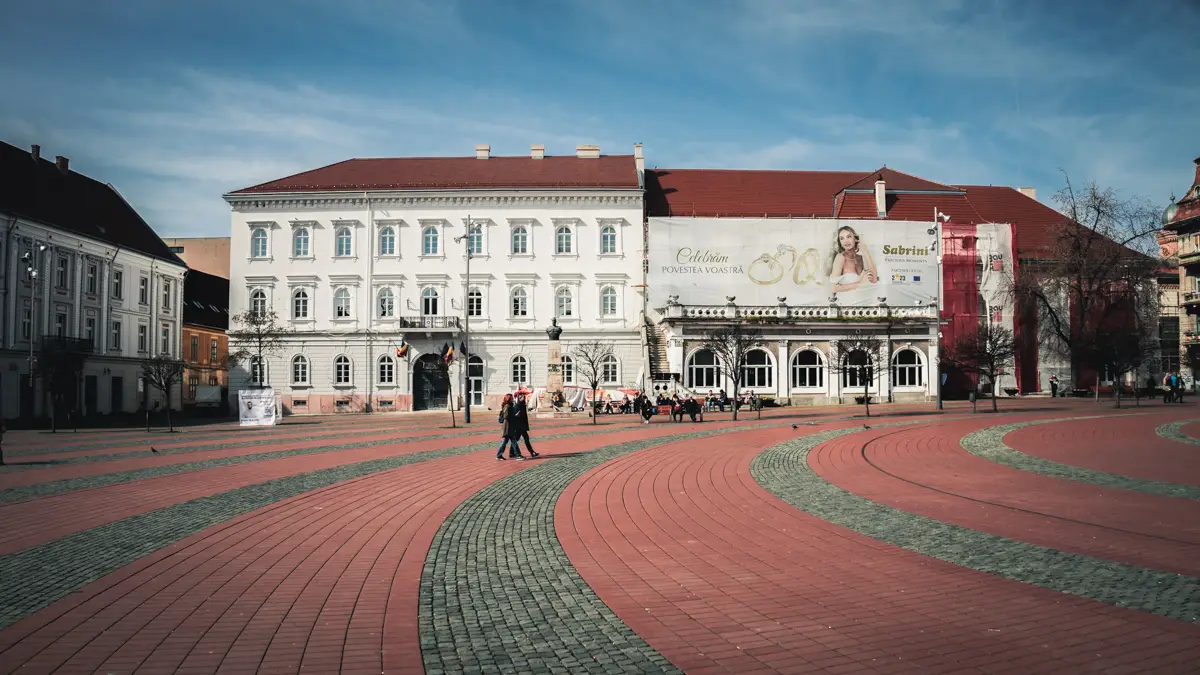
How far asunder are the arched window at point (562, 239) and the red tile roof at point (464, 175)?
251 centimetres

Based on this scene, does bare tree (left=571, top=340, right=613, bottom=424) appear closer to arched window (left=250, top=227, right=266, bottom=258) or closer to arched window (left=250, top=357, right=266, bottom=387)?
arched window (left=250, top=357, right=266, bottom=387)

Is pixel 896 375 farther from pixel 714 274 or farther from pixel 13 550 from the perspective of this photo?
pixel 13 550

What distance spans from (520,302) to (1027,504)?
40.4 m

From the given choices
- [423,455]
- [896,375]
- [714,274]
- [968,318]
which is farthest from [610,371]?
[423,455]

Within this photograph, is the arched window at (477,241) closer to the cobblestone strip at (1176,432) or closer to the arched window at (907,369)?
the arched window at (907,369)

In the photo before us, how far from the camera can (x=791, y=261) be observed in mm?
50406

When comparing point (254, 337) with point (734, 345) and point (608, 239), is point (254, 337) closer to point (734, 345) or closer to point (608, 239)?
point (608, 239)

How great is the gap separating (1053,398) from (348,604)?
1949 inches

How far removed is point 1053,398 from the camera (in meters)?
→ 47.2

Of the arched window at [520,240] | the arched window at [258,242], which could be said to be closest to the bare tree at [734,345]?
the arched window at [520,240]

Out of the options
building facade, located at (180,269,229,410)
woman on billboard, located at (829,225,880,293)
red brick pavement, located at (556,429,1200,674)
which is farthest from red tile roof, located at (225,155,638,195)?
Result: red brick pavement, located at (556,429,1200,674)

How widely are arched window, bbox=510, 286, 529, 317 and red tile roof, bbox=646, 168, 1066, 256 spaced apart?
9.98 metres

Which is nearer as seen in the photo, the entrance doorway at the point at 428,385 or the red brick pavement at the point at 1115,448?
the red brick pavement at the point at 1115,448

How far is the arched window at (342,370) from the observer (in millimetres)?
49375
